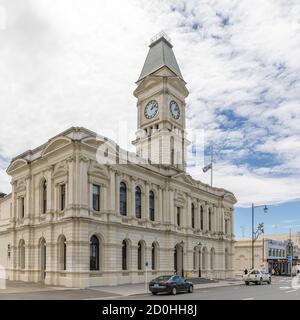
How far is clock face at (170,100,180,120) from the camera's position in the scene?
181ft

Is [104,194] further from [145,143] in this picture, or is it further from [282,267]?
[282,267]

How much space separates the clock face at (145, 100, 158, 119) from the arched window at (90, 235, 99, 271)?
2294cm

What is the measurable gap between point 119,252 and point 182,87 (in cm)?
2704

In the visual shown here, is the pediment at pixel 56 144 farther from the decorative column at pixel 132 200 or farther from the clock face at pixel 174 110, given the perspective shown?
the clock face at pixel 174 110

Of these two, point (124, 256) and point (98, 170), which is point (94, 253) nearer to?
point (124, 256)

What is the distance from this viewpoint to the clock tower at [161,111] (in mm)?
53056

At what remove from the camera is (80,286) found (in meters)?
33.5

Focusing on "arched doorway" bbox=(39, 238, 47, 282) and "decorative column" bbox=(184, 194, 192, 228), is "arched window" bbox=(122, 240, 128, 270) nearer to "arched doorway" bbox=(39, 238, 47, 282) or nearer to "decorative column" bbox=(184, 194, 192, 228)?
"arched doorway" bbox=(39, 238, 47, 282)

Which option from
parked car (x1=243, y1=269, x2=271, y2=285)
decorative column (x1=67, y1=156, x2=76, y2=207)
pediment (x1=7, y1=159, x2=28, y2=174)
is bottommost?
parked car (x1=243, y1=269, x2=271, y2=285)

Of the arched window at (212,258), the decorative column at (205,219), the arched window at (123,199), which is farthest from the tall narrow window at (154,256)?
the arched window at (212,258)

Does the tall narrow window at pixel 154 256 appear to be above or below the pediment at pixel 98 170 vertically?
below

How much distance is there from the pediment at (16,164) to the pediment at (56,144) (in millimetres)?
4345

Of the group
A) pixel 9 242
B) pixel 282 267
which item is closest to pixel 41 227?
pixel 9 242

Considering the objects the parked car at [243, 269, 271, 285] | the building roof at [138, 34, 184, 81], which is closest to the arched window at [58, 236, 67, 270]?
the parked car at [243, 269, 271, 285]
